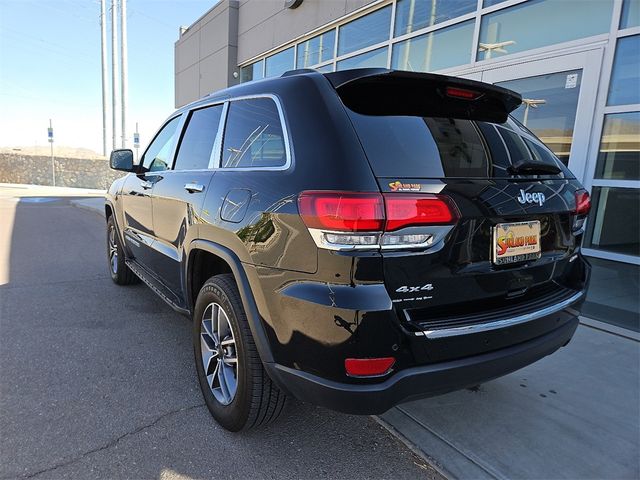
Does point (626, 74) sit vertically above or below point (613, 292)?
above

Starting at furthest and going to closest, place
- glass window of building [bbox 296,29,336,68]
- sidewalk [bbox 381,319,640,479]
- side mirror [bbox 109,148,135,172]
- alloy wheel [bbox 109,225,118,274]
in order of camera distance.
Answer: glass window of building [bbox 296,29,336,68]
alloy wheel [bbox 109,225,118,274]
side mirror [bbox 109,148,135,172]
sidewalk [bbox 381,319,640,479]

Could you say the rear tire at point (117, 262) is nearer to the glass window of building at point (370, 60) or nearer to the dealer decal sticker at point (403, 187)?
the dealer decal sticker at point (403, 187)

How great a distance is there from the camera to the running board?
3041mm

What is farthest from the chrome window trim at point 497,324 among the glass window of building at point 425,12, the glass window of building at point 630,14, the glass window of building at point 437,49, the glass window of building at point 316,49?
the glass window of building at point 316,49

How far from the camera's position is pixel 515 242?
1.98m

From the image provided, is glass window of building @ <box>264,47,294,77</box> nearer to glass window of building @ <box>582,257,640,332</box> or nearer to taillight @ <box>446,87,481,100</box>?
glass window of building @ <box>582,257,640,332</box>

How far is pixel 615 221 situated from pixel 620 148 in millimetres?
767

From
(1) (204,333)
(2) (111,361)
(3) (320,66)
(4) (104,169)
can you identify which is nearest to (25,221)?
(3) (320,66)

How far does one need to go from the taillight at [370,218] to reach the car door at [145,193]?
2.18 meters

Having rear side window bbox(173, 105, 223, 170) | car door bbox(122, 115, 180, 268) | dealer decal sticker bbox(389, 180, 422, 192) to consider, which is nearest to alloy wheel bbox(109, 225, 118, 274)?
car door bbox(122, 115, 180, 268)

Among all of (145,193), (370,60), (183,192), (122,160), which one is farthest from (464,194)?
(370,60)

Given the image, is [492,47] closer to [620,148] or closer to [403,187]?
[620,148]

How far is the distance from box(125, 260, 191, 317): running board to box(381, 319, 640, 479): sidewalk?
158cm

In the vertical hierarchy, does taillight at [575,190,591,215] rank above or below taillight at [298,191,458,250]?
above
